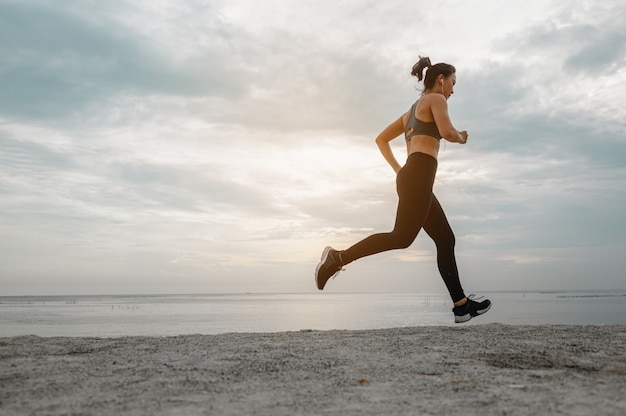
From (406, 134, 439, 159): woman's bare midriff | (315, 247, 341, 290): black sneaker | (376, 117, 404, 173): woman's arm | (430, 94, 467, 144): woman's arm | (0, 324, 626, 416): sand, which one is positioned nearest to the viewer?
(0, 324, 626, 416): sand

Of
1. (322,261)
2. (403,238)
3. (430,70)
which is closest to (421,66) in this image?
(430,70)

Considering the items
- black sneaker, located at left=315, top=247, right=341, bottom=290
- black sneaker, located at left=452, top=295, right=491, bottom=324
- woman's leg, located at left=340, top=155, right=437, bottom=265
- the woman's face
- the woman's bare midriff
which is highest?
the woman's face

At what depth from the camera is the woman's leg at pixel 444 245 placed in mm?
5512

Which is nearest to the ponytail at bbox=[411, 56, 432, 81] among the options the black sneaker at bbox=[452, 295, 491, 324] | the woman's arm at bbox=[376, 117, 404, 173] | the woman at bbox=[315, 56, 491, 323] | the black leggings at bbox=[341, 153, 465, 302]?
the woman at bbox=[315, 56, 491, 323]

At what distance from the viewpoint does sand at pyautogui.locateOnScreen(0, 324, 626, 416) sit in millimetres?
2729

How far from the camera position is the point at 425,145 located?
17.0 feet

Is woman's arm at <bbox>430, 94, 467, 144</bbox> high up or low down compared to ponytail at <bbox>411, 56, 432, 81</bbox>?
down

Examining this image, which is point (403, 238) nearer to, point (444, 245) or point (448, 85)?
point (444, 245)

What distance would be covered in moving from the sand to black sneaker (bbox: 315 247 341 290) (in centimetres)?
63

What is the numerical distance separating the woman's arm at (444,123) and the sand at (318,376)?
1.94 m

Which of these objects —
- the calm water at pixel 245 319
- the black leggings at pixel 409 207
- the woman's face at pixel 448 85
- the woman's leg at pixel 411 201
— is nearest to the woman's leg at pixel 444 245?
the black leggings at pixel 409 207

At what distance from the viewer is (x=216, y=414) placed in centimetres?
260

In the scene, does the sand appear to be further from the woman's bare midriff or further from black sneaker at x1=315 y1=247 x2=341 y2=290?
the woman's bare midriff

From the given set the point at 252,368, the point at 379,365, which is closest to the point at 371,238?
the point at 379,365
